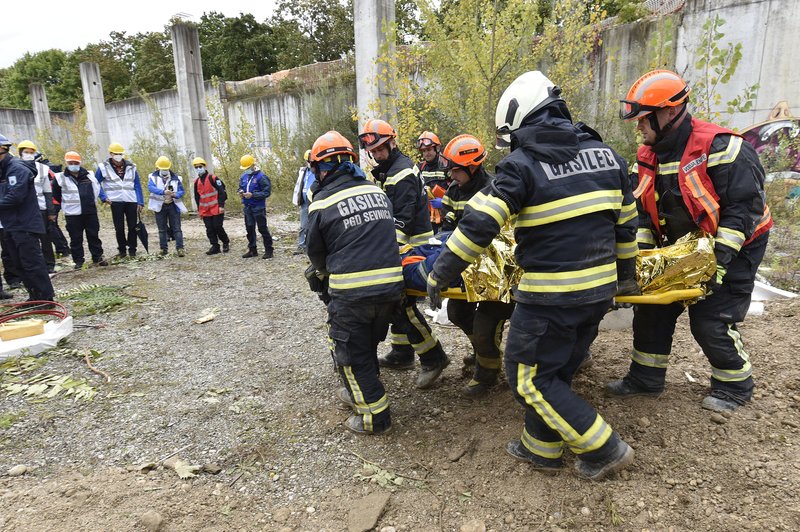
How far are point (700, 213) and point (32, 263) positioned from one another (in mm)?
7019

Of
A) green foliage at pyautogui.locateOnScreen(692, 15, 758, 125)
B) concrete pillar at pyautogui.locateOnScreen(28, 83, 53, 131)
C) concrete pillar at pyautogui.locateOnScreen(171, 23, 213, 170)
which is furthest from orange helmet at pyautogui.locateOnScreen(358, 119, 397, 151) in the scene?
concrete pillar at pyautogui.locateOnScreen(28, 83, 53, 131)

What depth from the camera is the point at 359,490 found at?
2795mm

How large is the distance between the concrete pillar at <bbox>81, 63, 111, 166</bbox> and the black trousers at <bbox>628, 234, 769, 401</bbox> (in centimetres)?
2088

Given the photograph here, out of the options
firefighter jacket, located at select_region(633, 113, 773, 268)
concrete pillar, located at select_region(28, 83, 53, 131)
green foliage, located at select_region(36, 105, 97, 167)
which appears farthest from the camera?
concrete pillar, located at select_region(28, 83, 53, 131)

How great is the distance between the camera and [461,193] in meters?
4.20

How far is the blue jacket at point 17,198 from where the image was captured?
5.66 metres

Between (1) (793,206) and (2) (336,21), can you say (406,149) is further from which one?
(2) (336,21)

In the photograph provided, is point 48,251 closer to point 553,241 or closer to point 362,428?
point 362,428

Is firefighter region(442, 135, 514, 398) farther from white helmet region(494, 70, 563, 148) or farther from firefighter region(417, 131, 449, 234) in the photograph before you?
firefighter region(417, 131, 449, 234)

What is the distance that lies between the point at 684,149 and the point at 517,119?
3.99 ft

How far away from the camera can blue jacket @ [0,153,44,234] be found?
5656mm

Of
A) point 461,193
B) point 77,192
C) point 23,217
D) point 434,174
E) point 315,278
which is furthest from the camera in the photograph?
point 77,192

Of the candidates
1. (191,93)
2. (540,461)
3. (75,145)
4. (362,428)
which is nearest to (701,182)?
(540,461)

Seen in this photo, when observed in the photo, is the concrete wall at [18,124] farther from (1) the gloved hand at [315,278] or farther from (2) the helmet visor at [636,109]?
(2) the helmet visor at [636,109]
